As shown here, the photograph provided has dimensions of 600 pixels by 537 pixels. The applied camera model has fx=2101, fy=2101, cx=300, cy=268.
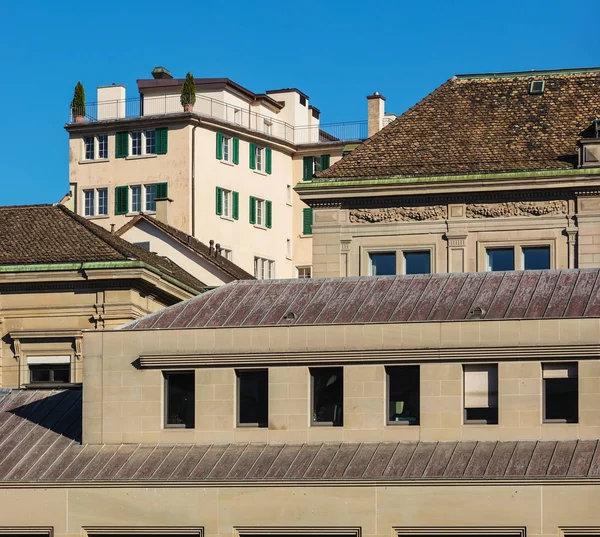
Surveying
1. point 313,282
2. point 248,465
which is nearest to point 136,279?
point 313,282

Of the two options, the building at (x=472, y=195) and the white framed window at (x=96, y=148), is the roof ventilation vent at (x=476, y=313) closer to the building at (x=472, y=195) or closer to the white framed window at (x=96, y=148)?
the building at (x=472, y=195)

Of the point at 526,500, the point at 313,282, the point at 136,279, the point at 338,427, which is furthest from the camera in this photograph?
the point at 136,279

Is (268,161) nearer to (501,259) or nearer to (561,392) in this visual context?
(501,259)

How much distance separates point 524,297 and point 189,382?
10588 millimetres

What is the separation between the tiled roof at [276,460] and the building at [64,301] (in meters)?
12.8

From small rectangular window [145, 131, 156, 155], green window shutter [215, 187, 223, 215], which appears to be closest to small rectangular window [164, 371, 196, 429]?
green window shutter [215, 187, 223, 215]

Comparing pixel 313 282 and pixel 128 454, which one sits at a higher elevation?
pixel 313 282

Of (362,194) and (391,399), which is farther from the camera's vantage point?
(362,194)

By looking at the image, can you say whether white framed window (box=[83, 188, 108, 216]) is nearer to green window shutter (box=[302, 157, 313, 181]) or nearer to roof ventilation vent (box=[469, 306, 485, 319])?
green window shutter (box=[302, 157, 313, 181])

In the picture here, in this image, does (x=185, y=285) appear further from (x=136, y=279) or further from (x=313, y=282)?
(x=313, y=282)

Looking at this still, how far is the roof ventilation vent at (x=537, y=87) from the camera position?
8562cm

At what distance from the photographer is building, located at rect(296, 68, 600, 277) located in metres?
79.7

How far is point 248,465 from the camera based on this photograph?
204 feet

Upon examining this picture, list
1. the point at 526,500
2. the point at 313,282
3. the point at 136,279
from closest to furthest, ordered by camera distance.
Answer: the point at 526,500 < the point at 313,282 < the point at 136,279
